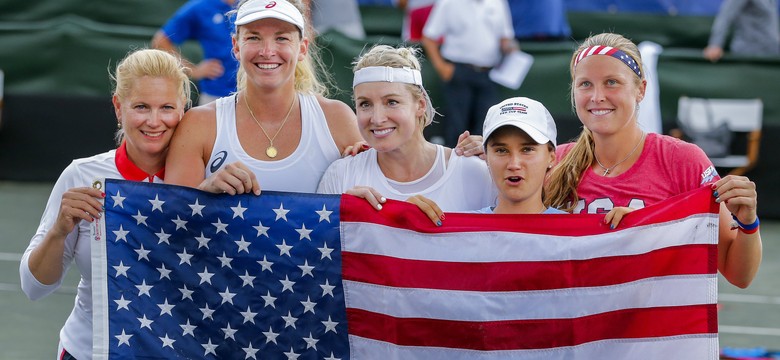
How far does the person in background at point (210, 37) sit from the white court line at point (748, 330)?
4782 millimetres

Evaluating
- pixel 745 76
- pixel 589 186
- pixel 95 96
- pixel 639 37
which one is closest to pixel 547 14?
pixel 639 37

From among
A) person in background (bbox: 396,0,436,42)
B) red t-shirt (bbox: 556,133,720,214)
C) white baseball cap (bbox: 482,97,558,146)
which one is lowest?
red t-shirt (bbox: 556,133,720,214)

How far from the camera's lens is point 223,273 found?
4699 mm

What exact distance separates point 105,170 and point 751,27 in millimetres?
9639

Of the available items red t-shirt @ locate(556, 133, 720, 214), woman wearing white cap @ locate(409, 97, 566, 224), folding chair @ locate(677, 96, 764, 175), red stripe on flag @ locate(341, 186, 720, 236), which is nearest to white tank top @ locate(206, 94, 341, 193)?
red stripe on flag @ locate(341, 186, 720, 236)

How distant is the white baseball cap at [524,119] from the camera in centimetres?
445

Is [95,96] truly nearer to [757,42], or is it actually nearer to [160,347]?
[757,42]

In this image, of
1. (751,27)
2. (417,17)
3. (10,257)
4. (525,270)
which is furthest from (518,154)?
(751,27)

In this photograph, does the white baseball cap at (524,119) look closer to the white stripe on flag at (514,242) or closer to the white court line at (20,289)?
the white stripe on flag at (514,242)

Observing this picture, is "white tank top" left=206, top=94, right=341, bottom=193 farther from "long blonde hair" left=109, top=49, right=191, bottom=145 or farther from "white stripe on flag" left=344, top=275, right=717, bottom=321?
"white stripe on flag" left=344, top=275, right=717, bottom=321

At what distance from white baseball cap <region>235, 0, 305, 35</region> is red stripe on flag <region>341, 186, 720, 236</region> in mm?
808

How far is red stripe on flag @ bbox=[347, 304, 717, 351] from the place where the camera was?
4406 millimetres

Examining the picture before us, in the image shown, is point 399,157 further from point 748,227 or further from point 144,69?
point 748,227

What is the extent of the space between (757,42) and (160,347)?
31.9ft
